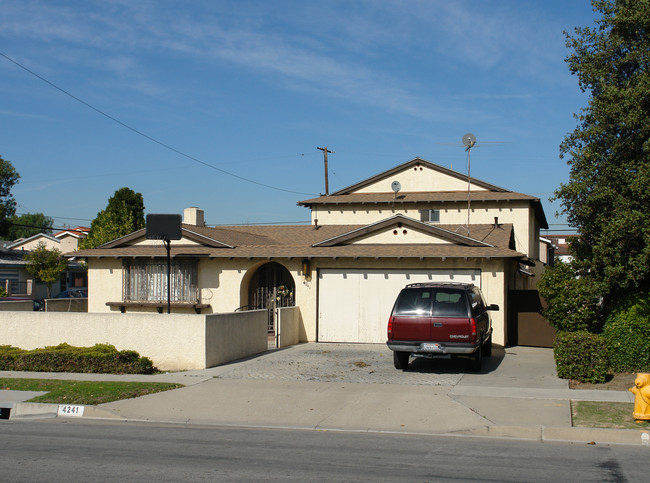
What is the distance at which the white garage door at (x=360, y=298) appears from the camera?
19.5 m

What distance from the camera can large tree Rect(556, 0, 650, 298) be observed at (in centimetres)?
1345

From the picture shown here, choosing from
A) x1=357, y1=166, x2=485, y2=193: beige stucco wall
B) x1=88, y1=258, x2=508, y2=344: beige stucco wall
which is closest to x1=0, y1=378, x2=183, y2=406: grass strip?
x1=88, y1=258, x2=508, y2=344: beige stucco wall

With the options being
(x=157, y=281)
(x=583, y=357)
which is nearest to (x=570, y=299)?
(x=583, y=357)

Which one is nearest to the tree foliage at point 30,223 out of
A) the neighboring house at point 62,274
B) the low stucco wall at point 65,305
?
the neighboring house at point 62,274

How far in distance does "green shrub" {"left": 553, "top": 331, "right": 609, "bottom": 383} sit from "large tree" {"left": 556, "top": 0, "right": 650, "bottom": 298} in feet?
5.02

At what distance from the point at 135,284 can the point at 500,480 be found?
1748 cm

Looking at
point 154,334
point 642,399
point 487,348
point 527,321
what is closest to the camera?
point 642,399

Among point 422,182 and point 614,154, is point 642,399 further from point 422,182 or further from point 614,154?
point 422,182

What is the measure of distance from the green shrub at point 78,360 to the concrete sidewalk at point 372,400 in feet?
1.37

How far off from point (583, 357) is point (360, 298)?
314 inches

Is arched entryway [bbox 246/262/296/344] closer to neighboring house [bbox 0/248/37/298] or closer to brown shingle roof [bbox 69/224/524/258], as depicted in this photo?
brown shingle roof [bbox 69/224/524/258]

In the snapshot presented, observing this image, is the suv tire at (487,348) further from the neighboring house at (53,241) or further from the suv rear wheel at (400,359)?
the neighboring house at (53,241)

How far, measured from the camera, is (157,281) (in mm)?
22094

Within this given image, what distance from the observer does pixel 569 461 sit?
8.00 meters
